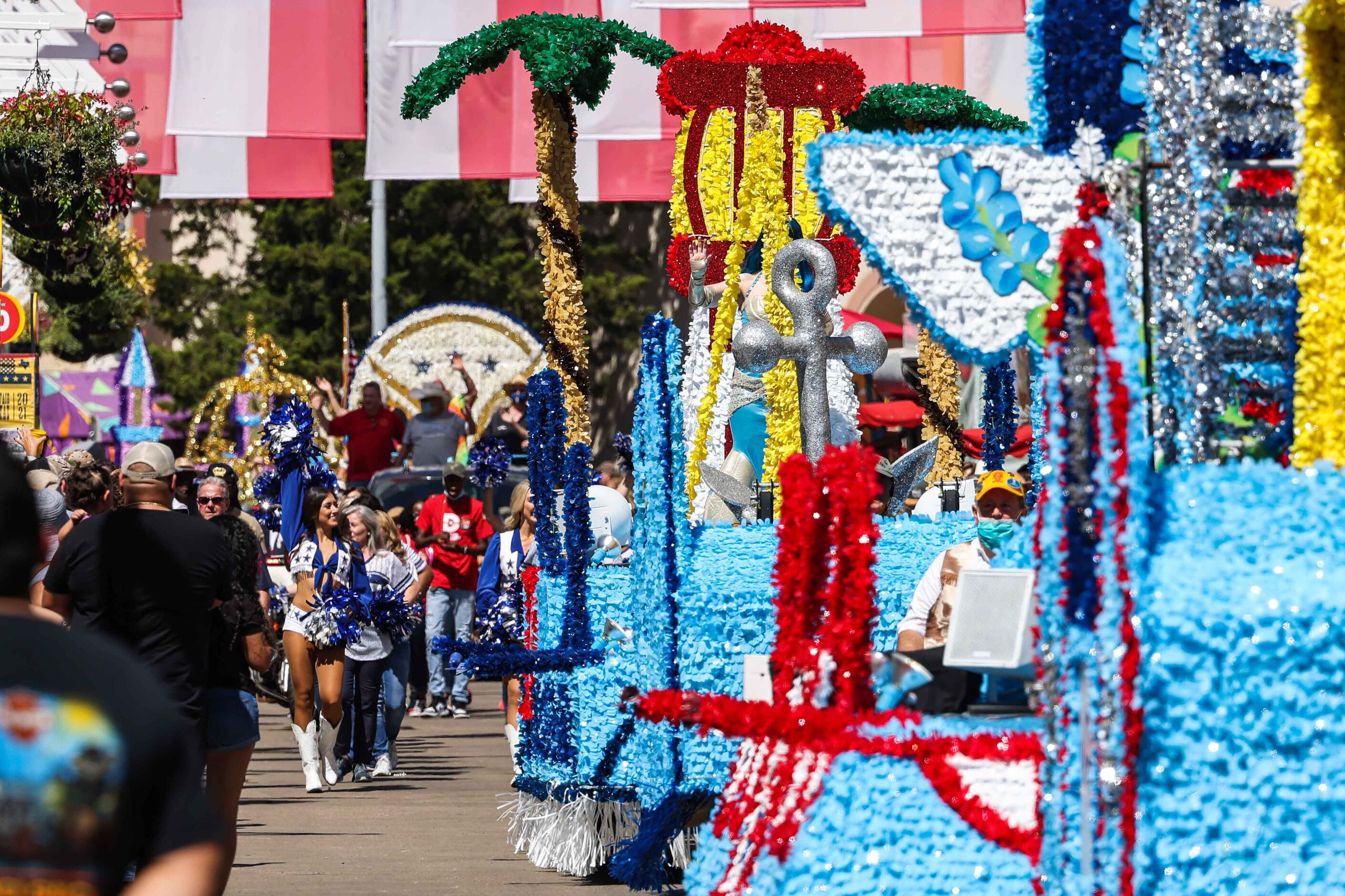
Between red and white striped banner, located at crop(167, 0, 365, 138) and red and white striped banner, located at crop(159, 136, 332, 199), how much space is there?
0.96m

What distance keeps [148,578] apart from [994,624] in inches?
123

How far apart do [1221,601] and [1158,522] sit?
22 cm

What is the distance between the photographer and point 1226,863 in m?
4.07

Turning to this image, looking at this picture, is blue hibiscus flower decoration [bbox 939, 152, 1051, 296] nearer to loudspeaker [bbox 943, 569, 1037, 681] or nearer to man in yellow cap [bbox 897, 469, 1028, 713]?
loudspeaker [bbox 943, 569, 1037, 681]

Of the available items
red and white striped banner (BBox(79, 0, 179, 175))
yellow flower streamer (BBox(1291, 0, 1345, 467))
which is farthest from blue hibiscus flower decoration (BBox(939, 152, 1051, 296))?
red and white striped banner (BBox(79, 0, 179, 175))

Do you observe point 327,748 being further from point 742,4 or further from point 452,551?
point 742,4

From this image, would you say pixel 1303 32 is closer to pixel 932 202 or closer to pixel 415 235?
pixel 932 202

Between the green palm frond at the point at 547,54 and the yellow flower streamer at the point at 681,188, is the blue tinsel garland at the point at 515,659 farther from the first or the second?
the green palm frond at the point at 547,54

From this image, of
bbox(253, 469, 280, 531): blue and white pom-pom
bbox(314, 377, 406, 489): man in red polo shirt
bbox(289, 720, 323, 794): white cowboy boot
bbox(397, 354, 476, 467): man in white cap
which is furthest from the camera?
bbox(314, 377, 406, 489): man in red polo shirt

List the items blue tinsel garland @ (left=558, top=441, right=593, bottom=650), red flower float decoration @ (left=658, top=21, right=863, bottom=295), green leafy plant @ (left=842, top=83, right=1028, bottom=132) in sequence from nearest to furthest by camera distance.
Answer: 1. blue tinsel garland @ (left=558, top=441, right=593, bottom=650)
2. red flower float decoration @ (left=658, top=21, right=863, bottom=295)
3. green leafy plant @ (left=842, top=83, right=1028, bottom=132)

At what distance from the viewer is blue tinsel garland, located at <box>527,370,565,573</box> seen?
955 centimetres

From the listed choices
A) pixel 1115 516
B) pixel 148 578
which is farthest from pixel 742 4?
pixel 1115 516

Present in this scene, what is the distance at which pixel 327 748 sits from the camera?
12172 millimetres

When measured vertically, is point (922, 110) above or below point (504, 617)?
above
